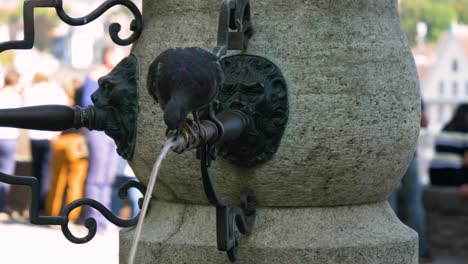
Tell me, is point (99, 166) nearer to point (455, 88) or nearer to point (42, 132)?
point (42, 132)

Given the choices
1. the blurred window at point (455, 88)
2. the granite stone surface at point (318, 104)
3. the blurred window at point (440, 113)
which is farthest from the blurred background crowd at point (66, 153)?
the blurred window at point (455, 88)

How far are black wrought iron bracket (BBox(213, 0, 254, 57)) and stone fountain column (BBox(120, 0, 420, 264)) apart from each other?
0.05 m

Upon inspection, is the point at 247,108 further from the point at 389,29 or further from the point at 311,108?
the point at 389,29

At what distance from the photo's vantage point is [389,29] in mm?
3746

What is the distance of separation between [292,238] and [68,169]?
7.71 meters

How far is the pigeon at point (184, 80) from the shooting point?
2992 mm

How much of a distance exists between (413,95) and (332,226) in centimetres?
49

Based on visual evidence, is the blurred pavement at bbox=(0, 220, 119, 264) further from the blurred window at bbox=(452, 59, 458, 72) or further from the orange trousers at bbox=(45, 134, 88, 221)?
the blurred window at bbox=(452, 59, 458, 72)

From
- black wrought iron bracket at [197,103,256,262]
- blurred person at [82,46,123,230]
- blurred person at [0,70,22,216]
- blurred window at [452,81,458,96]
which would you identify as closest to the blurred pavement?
blurred person at [82,46,123,230]

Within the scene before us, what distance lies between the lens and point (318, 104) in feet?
11.5

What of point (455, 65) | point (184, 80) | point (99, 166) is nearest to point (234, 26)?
point (184, 80)

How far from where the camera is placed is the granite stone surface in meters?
3.51

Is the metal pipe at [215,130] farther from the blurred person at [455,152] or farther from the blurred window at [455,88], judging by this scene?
the blurred window at [455,88]

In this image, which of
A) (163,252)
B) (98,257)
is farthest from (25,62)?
(163,252)
